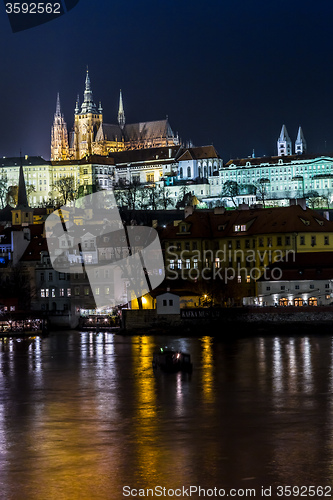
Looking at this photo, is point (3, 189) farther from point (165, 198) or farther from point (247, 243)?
point (247, 243)

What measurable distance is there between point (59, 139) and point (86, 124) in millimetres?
5732

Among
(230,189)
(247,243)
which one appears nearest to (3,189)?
(230,189)

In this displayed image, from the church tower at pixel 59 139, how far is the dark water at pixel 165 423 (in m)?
140

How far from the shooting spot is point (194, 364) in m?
29.9

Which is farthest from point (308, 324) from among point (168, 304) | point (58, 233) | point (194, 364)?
point (58, 233)

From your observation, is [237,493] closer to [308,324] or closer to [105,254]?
[308,324]

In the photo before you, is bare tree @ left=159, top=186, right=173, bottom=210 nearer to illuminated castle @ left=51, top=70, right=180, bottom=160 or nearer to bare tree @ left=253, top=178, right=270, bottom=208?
bare tree @ left=253, top=178, right=270, bottom=208

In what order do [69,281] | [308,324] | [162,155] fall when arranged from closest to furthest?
[308,324] → [69,281] → [162,155]

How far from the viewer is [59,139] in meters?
173

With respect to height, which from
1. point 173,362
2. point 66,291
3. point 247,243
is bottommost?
point 173,362

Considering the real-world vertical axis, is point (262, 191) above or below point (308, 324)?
above

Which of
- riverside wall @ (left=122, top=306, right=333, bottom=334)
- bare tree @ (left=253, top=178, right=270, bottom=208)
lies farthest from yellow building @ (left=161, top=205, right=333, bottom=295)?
bare tree @ (left=253, top=178, right=270, bottom=208)

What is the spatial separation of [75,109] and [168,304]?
138 m

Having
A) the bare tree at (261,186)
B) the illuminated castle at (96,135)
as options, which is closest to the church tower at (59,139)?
the illuminated castle at (96,135)
